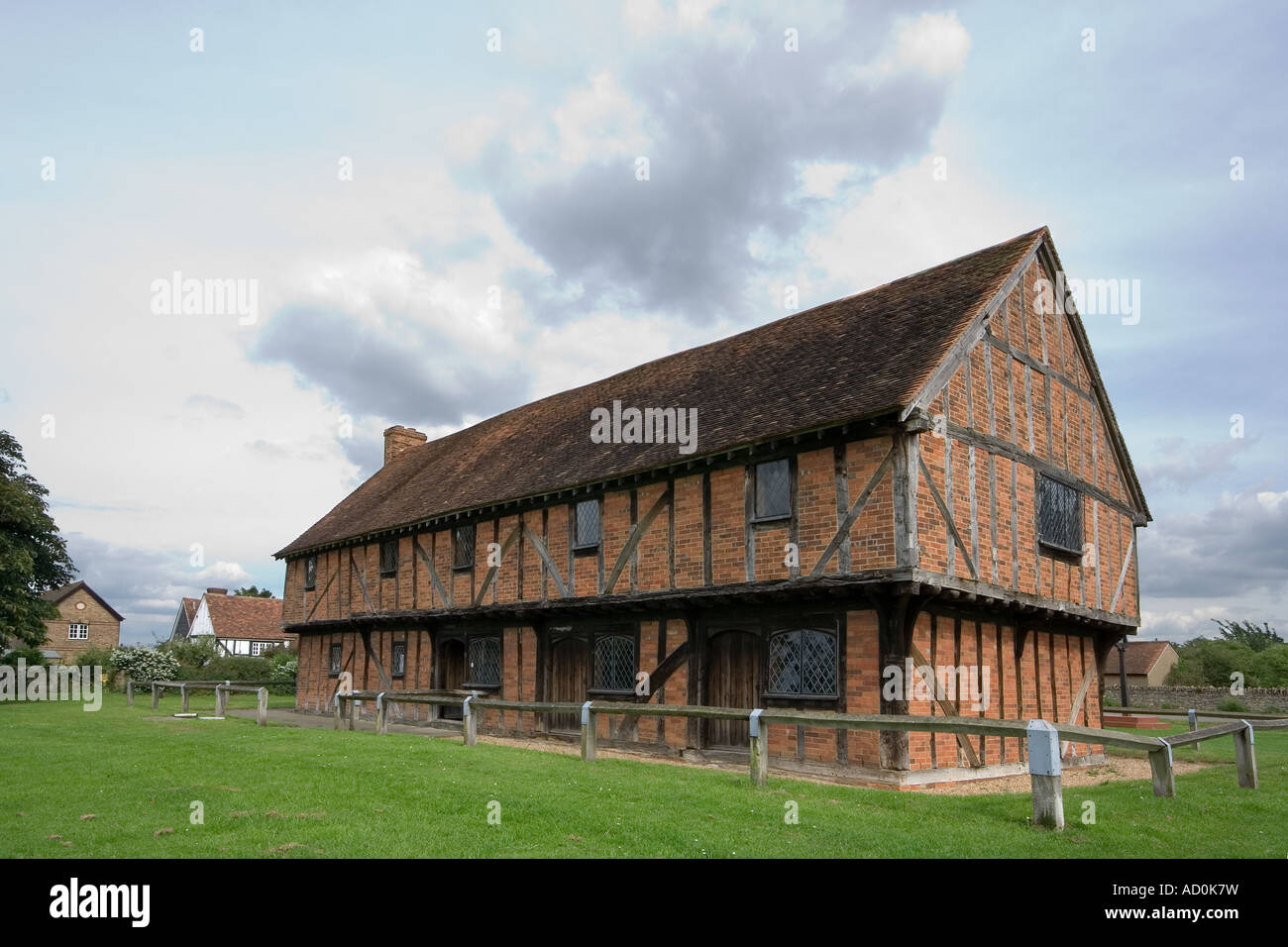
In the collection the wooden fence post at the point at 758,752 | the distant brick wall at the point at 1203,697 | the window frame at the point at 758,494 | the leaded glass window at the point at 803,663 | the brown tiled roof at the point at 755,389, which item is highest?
the brown tiled roof at the point at 755,389

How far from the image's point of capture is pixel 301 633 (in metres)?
29.5

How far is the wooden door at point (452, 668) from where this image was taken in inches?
906

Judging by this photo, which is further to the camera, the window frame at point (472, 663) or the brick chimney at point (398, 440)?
the brick chimney at point (398, 440)

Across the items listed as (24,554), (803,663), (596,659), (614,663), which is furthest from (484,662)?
(24,554)

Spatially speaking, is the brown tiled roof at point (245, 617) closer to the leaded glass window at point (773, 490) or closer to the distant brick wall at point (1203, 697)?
the distant brick wall at point (1203, 697)

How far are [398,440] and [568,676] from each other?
695 inches

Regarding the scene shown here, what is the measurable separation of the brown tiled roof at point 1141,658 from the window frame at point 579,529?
140ft

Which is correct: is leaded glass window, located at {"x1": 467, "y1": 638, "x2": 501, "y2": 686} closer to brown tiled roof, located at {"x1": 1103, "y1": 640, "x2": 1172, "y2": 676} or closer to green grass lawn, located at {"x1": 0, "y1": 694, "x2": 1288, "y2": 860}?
green grass lawn, located at {"x1": 0, "y1": 694, "x2": 1288, "y2": 860}

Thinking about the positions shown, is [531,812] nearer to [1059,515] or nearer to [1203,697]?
[1059,515]

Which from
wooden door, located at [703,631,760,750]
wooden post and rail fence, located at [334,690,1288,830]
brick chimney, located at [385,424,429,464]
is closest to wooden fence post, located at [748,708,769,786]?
wooden post and rail fence, located at [334,690,1288,830]

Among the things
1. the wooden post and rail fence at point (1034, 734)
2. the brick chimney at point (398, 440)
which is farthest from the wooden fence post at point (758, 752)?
the brick chimney at point (398, 440)

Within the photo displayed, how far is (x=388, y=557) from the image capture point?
2484 cm
